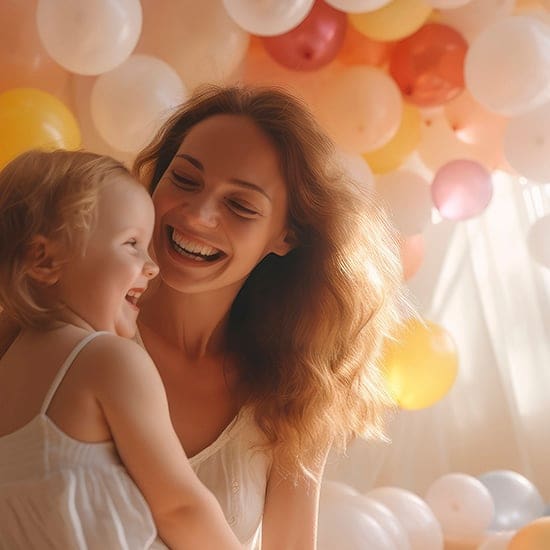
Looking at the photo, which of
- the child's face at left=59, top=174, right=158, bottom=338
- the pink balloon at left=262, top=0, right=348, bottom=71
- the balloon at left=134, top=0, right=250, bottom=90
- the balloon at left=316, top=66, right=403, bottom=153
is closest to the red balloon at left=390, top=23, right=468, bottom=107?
the balloon at left=316, top=66, right=403, bottom=153

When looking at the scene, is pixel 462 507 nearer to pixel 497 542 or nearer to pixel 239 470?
pixel 497 542

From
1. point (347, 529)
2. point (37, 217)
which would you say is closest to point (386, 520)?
point (347, 529)

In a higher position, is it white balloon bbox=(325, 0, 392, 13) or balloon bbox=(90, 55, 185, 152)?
white balloon bbox=(325, 0, 392, 13)

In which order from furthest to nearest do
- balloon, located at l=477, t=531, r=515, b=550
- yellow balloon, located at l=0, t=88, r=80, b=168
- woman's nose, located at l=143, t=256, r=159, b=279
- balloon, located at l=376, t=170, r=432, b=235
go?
balloon, located at l=376, t=170, r=432, b=235
balloon, located at l=477, t=531, r=515, b=550
yellow balloon, located at l=0, t=88, r=80, b=168
woman's nose, located at l=143, t=256, r=159, b=279

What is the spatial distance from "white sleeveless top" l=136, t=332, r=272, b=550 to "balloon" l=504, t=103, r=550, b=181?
4.22 ft

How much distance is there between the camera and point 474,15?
8.73ft

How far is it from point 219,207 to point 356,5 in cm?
101

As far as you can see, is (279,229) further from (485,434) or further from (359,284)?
(485,434)

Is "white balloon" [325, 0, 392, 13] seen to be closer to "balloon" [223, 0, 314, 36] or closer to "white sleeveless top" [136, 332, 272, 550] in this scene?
"balloon" [223, 0, 314, 36]

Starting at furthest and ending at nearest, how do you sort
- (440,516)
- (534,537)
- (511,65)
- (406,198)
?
(440,516) → (406,198) → (511,65) → (534,537)

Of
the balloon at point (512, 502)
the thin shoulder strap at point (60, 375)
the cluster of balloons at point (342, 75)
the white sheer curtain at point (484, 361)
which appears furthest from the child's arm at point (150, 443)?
the white sheer curtain at point (484, 361)

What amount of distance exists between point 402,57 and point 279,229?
118 centimetres

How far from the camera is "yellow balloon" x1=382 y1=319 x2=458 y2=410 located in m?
2.62

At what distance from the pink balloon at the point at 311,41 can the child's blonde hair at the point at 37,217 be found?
1408 millimetres
